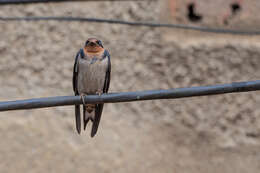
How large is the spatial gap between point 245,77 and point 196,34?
0.58 meters

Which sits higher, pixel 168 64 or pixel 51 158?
pixel 168 64

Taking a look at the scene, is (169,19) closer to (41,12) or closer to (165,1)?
(165,1)

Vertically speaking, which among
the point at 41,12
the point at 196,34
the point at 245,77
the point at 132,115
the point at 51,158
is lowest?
the point at 51,158

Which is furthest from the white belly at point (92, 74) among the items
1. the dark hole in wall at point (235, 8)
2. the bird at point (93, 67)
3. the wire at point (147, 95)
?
the dark hole in wall at point (235, 8)

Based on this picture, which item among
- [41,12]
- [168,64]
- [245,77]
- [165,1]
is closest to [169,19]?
[165,1]

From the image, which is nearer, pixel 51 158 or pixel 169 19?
pixel 51 158

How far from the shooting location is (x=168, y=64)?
3711mm

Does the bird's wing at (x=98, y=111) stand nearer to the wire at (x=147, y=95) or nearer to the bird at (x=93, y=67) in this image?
the bird at (x=93, y=67)

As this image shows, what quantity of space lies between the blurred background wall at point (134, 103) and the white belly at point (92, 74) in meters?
1.06

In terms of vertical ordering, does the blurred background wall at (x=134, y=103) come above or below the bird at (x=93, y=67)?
below

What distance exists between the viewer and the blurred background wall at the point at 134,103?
3.58m

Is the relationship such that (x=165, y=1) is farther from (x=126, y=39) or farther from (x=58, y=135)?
(x=58, y=135)

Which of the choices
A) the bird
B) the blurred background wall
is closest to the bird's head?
the bird

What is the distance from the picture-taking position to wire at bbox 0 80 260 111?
1.52m
